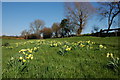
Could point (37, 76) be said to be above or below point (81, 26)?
below

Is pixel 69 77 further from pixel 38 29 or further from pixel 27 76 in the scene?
pixel 38 29

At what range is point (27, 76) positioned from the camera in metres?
2.50

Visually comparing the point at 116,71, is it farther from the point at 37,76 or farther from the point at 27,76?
the point at 27,76

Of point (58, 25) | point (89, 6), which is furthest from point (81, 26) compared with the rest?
point (58, 25)

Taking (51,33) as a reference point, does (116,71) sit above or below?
below

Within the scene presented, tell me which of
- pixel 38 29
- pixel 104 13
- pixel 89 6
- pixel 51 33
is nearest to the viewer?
pixel 104 13

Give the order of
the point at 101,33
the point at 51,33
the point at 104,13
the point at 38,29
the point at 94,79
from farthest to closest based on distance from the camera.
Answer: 1. the point at 38,29
2. the point at 51,33
3. the point at 104,13
4. the point at 101,33
5. the point at 94,79

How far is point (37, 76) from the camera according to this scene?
247cm

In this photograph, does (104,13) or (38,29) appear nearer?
(104,13)

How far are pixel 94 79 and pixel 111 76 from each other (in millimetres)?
451

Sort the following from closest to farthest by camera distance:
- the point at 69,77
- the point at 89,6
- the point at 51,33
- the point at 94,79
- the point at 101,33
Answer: the point at 94,79
the point at 69,77
the point at 101,33
the point at 89,6
the point at 51,33

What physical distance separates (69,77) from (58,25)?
47908mm

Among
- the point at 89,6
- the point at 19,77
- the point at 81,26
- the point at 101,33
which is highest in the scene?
the point at 89,6

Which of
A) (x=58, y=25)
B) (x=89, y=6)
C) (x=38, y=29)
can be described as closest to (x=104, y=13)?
(x=89, y=6)
